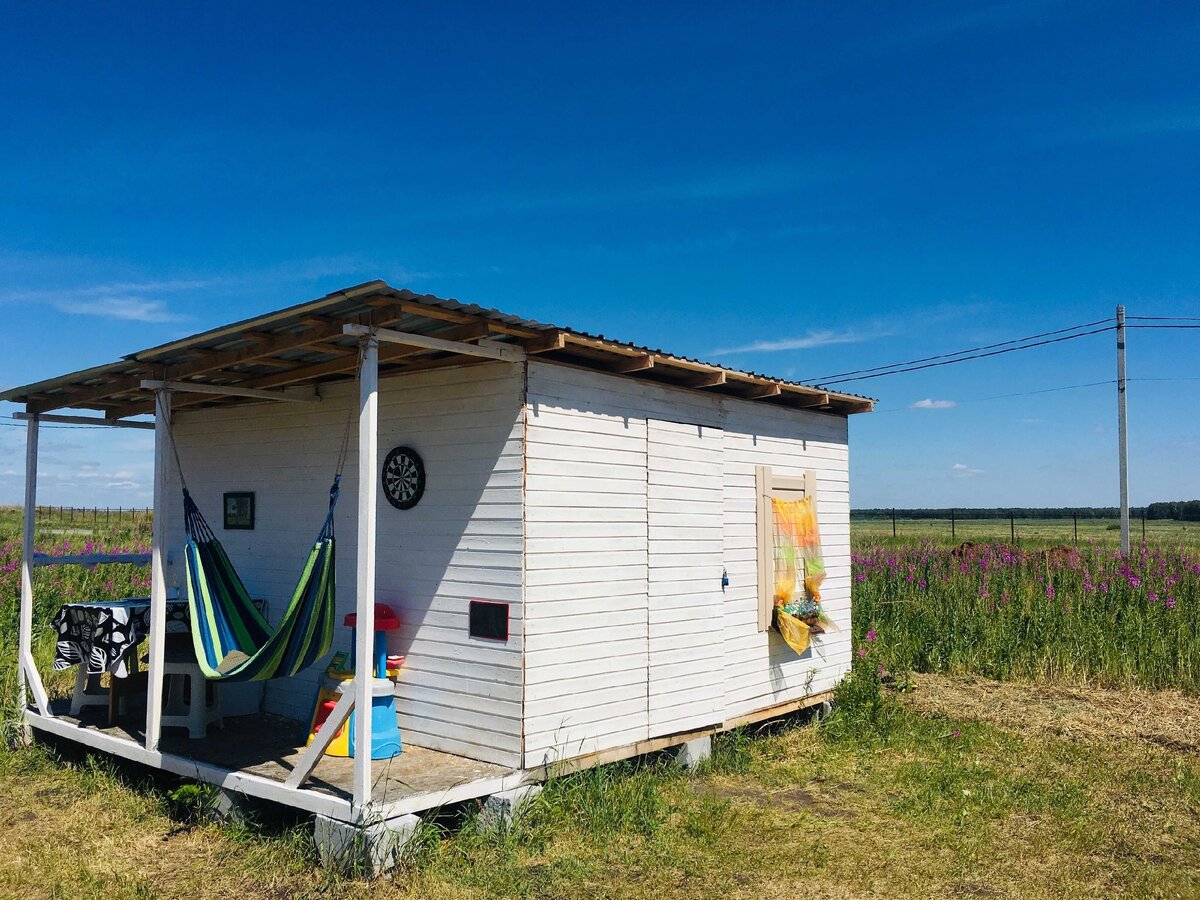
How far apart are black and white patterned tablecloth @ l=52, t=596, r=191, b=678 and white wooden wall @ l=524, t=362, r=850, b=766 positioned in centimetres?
291

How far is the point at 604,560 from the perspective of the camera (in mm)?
5906

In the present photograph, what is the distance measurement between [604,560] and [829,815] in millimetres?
2091

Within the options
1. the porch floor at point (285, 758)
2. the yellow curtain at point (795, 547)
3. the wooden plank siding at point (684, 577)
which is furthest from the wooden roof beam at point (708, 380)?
the porch floor at point (285, 758)

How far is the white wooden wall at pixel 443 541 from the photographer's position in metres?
5.41

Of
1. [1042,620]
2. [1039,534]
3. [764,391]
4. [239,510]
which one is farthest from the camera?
[1039,534]

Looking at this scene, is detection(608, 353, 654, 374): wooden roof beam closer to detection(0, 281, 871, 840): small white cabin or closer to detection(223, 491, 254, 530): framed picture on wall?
detection(0, 281, 871, 840): small white cabin

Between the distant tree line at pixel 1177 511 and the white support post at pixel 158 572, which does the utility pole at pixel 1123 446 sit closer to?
the white support post at pixel 158 572

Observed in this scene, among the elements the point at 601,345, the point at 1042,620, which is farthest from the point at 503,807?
the point at 1042,620

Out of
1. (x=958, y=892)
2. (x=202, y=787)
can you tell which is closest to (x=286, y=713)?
(x=202, y=787)

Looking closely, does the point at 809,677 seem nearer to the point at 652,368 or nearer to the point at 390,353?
the point at 652,368

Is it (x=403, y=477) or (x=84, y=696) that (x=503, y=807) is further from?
(x=84, y=696)

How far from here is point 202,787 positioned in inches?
209

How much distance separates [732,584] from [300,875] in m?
3.66

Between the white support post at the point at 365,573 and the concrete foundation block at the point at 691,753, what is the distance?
8.38 ft
